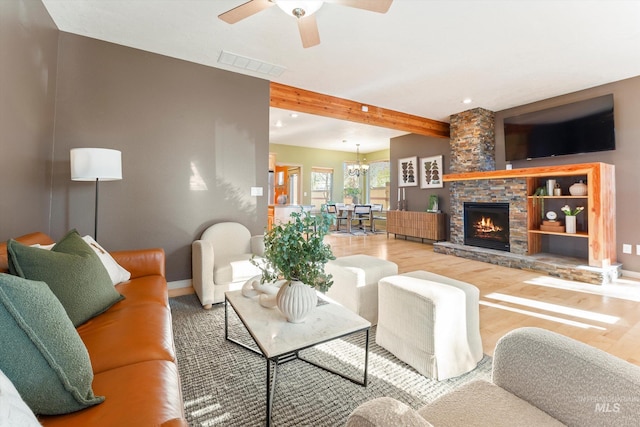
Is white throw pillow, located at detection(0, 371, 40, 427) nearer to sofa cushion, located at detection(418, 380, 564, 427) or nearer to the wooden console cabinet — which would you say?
sofa cushion, located at detection(418, 380, 564, 427)

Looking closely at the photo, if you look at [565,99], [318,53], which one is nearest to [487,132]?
[565,99]

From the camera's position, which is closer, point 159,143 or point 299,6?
point 299,6

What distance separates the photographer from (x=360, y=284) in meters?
2.27

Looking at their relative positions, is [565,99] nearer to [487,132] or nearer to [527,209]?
[487,132]

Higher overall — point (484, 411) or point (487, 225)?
point (487, 225)

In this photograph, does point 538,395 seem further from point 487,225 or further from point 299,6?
point 487,225

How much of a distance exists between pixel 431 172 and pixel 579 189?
2.97 m

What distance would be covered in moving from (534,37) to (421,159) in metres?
4.15

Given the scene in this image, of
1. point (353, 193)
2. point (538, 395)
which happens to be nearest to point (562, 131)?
point (538, 395)

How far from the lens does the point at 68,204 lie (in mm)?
2783

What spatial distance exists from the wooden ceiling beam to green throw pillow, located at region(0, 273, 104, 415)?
3.63 metres

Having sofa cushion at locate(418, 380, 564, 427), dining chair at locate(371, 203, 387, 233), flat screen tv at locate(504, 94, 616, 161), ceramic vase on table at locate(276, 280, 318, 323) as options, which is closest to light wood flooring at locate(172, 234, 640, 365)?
sofa cushion at locate(418, 380, 564, 427)

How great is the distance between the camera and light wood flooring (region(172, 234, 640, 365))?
2156 millimetres

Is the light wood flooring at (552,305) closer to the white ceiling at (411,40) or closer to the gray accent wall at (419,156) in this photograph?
the gray accent wall at (419,156)
